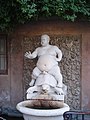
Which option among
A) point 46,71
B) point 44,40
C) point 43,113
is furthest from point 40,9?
point 43,113

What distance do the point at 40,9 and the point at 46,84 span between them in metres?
1.47

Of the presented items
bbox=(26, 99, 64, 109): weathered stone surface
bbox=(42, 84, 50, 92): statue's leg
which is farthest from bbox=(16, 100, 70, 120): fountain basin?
bbox=(42, 84, 50, 92): statue's leg

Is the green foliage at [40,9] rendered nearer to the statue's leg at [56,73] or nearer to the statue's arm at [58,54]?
the statue's arm at [58,54]

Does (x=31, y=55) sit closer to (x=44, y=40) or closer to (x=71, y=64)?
(x=44, y=40)

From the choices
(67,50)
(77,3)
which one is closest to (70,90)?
(67,50)

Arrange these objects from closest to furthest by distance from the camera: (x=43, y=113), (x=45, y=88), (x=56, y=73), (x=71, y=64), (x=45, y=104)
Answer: (x=43, y=113), (x=45, y=104), (x=45, y=88), (x=56, y=73), (x=71, y=64)

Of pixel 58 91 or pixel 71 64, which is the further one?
pixel 71 64

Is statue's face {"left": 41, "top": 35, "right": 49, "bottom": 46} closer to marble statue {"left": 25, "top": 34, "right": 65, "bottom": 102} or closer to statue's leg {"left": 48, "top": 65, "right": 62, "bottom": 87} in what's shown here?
marble statue {"left": 25, "top": 34, "right": 65, "bottom": 102}

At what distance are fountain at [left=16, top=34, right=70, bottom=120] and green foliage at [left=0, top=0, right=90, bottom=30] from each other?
0.66 m

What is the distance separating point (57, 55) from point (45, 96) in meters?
0.97

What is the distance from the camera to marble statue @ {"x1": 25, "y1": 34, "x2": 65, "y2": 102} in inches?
239

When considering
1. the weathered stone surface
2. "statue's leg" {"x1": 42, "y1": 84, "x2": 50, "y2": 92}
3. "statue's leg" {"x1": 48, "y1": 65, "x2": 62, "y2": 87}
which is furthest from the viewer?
"statue's leg" {"x1": 48, "y1": 65, "x2": 62, "y2": 87}

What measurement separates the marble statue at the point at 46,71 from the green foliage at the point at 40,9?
66 centimetres

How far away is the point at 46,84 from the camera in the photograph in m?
5.99
